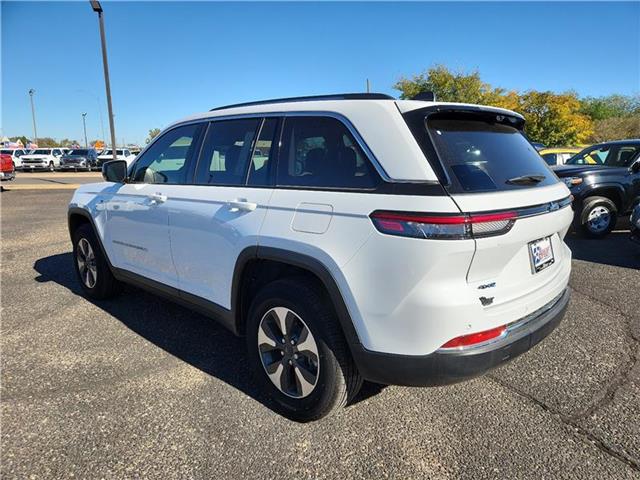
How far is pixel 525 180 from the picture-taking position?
2.45m

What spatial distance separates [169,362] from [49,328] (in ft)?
4.81

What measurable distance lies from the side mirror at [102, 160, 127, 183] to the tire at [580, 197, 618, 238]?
678 cm

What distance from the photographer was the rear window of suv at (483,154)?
2.16m

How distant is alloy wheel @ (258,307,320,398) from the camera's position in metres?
2.49

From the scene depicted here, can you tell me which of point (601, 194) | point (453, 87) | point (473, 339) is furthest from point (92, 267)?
point (453, 87)

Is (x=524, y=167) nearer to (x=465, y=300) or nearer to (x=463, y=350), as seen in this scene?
(x=465, y=300)

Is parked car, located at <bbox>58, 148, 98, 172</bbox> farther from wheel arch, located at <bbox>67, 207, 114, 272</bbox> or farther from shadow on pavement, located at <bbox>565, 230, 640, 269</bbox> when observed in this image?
shadow on pavement, located at <bbox>565, 230, 640, 269</bbox>

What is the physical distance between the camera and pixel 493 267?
2.13 meters

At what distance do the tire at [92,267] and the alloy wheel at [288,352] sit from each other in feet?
8.03

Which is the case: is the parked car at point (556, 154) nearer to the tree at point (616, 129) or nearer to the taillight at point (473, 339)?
the taillight at point (473, 339)

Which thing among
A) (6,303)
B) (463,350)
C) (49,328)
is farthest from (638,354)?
(6,303)

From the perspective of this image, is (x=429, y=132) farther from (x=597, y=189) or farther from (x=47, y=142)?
(x=47, y=142)

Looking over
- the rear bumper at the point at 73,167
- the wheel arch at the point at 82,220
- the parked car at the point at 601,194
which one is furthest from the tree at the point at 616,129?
the wheel arch at the point at 82,220

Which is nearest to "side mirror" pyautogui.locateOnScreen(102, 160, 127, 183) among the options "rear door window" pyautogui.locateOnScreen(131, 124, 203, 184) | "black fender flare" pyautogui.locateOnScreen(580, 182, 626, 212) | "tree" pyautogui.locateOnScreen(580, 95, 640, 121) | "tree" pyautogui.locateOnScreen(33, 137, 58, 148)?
"rear door window" pyautogui.locateOnScreen(131, 124, 203, 184)
